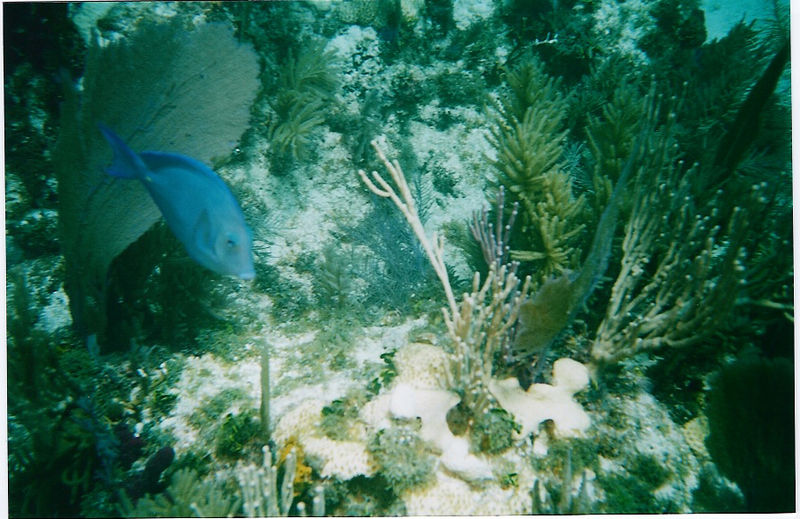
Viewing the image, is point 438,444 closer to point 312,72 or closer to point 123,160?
point 123,160

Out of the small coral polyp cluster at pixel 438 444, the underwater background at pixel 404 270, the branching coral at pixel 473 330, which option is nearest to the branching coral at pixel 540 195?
the underwater background at pixel 404 270

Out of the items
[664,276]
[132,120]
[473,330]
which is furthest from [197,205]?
[664,276]

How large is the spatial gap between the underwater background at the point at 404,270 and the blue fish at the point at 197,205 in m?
0.11

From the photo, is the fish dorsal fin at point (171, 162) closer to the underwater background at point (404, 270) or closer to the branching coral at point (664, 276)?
the underwater background at point (404, 270)

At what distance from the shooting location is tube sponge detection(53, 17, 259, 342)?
9.98 feet

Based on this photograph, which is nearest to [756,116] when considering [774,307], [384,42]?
[774,307]

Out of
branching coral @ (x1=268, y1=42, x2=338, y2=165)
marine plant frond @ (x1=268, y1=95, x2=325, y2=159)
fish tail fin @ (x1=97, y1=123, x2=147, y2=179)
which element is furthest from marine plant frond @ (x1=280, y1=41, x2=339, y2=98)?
fish tail fin @ (x1=97, y1=123, x2=147, y2=179)

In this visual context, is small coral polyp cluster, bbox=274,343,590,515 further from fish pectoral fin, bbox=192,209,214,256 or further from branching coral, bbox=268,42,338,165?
branching coral, bbox=268,42,338,165

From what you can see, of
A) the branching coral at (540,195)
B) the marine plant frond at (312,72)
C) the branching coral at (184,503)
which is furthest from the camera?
the marine plant frond at (312,72)

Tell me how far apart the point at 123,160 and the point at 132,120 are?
3.54 ft

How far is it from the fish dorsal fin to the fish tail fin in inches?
1.7

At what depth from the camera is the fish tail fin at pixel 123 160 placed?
2.28 metres

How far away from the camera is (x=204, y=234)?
2.23 metres

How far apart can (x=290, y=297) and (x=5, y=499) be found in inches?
86.3
